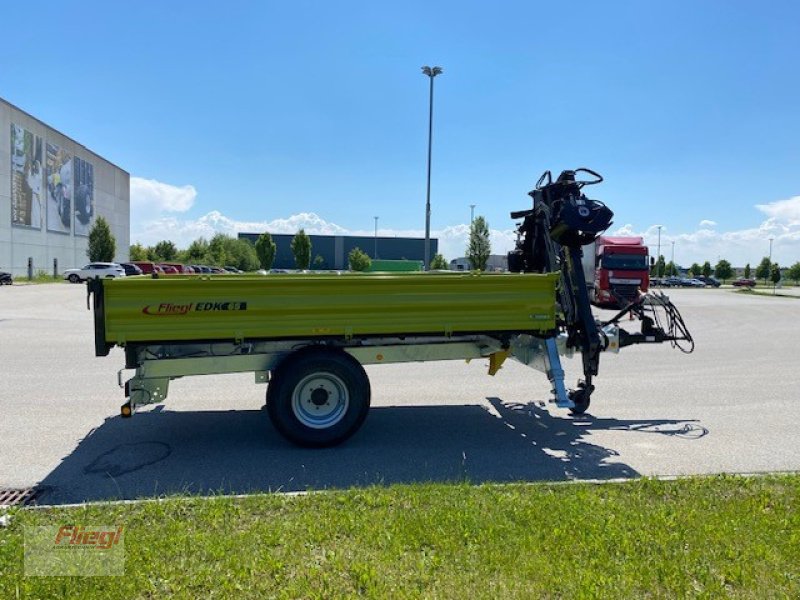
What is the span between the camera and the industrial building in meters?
115

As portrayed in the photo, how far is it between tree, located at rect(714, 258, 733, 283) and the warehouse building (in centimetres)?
9383

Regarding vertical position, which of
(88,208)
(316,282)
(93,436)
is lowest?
(93,436)

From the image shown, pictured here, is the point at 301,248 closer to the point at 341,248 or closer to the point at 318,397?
the point at 341,248

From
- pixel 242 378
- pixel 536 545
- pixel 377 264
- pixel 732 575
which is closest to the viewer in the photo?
pixel 732 575

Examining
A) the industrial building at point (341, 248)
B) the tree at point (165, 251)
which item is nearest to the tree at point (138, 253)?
the tree at point (165, 251)

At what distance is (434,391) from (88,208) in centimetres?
6682

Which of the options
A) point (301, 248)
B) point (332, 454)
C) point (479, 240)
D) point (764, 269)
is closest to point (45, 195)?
point (301, 248)

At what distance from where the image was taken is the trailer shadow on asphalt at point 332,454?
4820mm

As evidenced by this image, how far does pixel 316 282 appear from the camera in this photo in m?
5.39

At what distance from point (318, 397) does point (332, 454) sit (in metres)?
0.61

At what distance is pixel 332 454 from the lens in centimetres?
555

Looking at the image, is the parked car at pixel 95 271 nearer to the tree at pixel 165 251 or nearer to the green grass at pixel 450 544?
the tree at pixel 165 251

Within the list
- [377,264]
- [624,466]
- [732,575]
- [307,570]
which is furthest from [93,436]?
[377,264]

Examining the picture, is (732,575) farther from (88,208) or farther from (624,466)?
(88,208)
